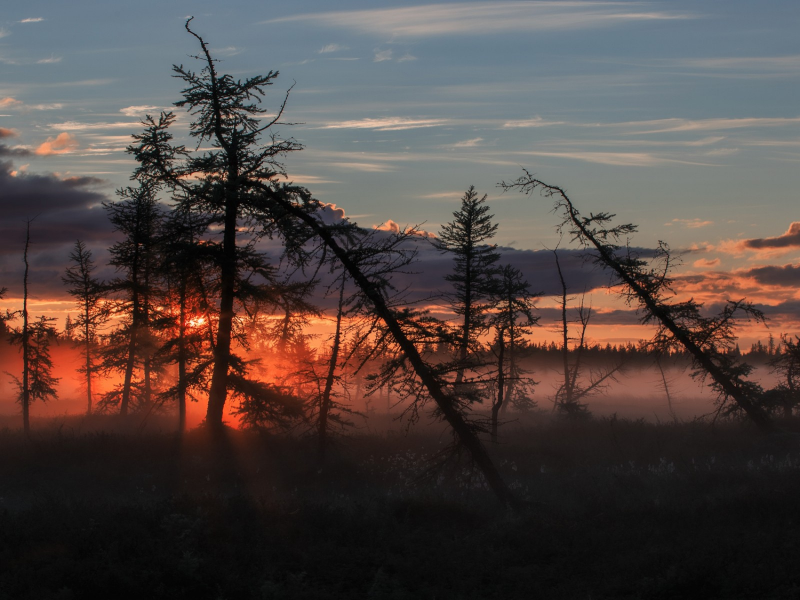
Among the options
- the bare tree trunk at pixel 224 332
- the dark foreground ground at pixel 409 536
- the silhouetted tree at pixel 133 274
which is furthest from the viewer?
the silhouetted tree at pixel 133 274

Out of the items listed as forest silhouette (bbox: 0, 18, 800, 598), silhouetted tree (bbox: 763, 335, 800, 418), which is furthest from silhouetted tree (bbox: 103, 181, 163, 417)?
silhouetted tree (bbox: 763, 335, 800, 418)

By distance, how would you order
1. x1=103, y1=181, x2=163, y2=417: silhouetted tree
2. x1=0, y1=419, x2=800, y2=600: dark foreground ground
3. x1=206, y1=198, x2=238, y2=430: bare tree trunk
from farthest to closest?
x1=103, y1=181, x2=163, y2=417: silhouetted tree → x1=206, y1=198, x2=238, y2=430: bare tree trunk → x1=0, y1=419, x2=800, y2=600: dark foreground ground

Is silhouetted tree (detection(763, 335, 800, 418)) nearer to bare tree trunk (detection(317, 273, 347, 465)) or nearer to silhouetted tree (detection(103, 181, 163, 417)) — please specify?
bare tree trunk (detection(317, 273, 347, 465))

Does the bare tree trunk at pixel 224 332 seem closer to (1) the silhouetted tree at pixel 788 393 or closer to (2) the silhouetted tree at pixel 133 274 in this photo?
(2) the silhouetted tree at pixel 133 274

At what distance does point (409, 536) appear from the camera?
472 inches

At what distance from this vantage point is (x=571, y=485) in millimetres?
17453

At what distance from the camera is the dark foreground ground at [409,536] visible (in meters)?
9.38

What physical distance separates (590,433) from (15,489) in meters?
21.6

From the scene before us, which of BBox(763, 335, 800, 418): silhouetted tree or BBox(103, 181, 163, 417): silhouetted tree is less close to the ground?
BBox(103, 181, 163, 417): silhouetted tree

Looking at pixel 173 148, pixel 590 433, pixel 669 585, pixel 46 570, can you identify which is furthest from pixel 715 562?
pixel 173 148

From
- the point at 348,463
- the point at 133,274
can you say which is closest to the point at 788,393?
the point at 348,463

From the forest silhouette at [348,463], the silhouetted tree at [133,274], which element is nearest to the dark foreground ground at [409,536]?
the forest silhouette at [348,463]

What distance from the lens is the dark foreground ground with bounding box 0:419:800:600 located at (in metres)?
9.38

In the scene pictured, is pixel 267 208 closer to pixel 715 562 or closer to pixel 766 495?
pixel 715 562
